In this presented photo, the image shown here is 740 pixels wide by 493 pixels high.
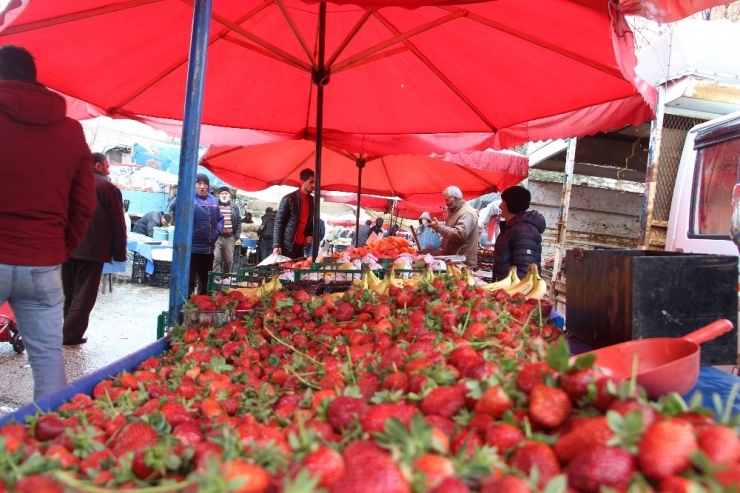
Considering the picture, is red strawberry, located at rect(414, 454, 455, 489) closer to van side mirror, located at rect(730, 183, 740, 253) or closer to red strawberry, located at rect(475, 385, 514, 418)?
red strawberry, located at rect(475, 385, 514, 418)

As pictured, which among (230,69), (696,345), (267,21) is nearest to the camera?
(696,345)

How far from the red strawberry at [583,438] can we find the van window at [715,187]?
3693 mm

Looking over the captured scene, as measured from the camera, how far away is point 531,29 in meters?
3.30

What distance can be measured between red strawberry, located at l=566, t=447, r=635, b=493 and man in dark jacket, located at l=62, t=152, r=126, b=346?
4.88 meters

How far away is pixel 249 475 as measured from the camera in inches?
35.9

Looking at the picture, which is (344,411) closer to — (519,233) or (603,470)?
(603,470)

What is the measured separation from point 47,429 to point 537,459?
1.31 m

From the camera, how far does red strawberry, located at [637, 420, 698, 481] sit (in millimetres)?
895

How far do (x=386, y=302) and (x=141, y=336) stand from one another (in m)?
4.16

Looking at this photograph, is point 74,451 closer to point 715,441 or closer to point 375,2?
point 715,441

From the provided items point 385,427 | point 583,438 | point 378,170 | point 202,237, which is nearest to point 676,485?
point 583,438

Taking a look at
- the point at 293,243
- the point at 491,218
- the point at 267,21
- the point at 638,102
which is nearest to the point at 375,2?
the point at 267,21

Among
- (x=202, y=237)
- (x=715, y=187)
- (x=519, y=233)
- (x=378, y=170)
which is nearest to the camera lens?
(x=715, y=187)

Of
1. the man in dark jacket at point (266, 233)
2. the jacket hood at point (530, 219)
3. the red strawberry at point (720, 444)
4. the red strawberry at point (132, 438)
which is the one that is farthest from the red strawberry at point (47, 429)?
the man in dark jacket at point (266, 233)
